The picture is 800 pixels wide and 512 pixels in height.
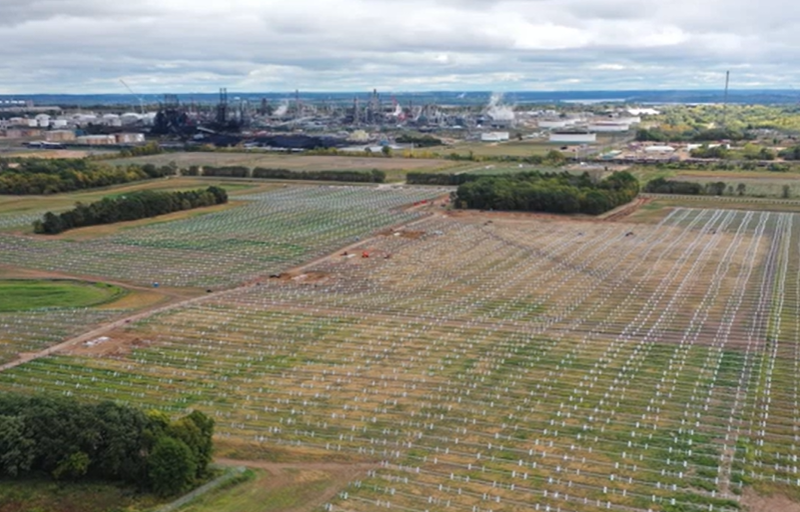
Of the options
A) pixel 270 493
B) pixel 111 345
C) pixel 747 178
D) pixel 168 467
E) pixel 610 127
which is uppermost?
pixel 610 127

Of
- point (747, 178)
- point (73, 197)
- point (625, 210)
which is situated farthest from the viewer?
point (747, 178)

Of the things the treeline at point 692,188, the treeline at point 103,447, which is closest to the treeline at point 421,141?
the treeline at point 692,188

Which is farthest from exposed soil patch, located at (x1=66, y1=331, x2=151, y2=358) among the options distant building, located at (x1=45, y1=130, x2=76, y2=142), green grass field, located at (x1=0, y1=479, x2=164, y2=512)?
distant building, located at (x1=45, y1=130, x2=76, y2=142)

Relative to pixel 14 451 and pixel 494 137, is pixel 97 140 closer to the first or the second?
pixel 494 137

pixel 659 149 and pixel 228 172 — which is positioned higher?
pixel 659 149

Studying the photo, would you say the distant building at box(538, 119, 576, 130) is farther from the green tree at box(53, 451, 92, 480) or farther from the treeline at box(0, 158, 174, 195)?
the green tree at box(53, 451, 92, 480)

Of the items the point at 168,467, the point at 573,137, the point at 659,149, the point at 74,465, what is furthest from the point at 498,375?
the point at 573,137
